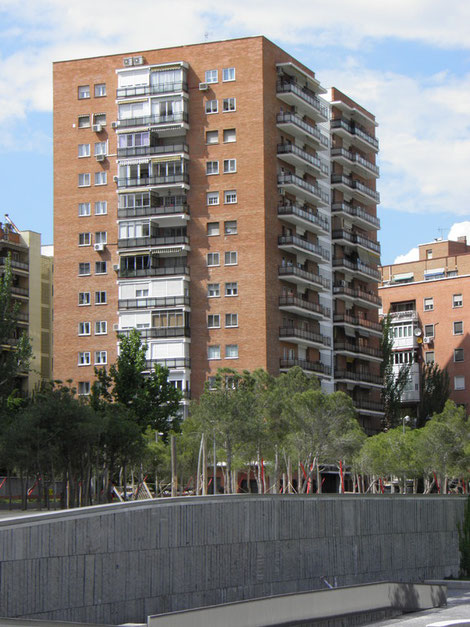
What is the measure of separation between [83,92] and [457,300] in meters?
41.7

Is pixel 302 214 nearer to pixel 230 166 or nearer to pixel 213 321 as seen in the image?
pixel 230 166

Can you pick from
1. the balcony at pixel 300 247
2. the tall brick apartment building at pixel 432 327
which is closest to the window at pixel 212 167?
the balcony at pixel 300 247

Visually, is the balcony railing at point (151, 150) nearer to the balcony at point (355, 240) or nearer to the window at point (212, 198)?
the window at point (212, 198)

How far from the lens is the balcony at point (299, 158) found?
266 ft

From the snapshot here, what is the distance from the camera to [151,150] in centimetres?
8106

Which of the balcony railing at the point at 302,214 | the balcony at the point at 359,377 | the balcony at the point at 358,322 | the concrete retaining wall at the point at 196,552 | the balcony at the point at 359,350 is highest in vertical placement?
the balcony railing at the point at 302,214

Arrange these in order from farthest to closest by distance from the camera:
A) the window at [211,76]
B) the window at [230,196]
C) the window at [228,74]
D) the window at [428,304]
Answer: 1. the window at [428,304]
2. the window at [211,76]
3. the window at [228,74]
4. the window at [230,196]

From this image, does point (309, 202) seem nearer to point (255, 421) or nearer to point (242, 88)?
point (242, 88)

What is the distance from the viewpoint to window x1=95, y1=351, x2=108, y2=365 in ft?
267

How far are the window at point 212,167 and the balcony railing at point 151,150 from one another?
76.8 inches

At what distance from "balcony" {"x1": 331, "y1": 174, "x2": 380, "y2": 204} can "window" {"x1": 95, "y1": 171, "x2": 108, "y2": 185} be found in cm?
1889

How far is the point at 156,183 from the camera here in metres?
80.6


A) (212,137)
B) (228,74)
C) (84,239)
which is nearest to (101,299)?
(84,239)

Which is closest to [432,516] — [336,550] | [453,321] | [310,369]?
[336,550]
